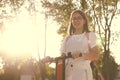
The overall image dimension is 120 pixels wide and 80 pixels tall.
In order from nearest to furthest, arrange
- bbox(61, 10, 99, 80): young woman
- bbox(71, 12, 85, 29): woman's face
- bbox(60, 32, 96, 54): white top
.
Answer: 1. bbox(61, 10, 99, 80): young woman
2. bbox(60, 32, 96, 54): white top
3. bbox(71, 12, 85, 29): woman's face

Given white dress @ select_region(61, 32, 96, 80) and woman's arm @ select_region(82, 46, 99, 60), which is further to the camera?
white dress @ select_region(61, 32, 96, 80)

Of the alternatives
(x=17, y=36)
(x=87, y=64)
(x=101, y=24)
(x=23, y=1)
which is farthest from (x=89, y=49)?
(x=17, y=36)

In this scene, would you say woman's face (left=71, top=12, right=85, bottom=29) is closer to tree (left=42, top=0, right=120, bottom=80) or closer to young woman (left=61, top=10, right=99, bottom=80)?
young woman (left=61, top=10, right=99, bottom=80)

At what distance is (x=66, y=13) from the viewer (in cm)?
2802

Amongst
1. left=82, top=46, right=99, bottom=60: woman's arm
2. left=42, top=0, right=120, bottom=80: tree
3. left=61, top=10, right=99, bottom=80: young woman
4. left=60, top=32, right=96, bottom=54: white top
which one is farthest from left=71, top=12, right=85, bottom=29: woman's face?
left=42, top=0, right=120, bottom=80: tree

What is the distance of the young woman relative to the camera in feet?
18.2

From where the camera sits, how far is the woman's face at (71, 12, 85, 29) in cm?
591

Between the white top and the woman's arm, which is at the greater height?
the white top

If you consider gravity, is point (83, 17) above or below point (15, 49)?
above

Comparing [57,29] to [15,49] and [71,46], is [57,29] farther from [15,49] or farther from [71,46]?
[71,46]

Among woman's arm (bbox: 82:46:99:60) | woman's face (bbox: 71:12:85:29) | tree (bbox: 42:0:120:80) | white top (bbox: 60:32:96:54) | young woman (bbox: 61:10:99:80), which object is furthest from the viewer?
tree (bbox: 42:0:120:80)

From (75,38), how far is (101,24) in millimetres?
21900

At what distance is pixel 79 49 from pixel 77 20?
1.78ft

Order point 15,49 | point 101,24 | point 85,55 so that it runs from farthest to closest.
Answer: point 15,49 → point 101,24 → point 85,55
